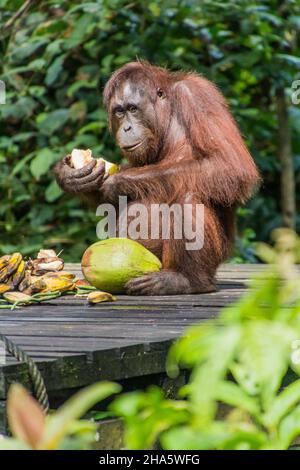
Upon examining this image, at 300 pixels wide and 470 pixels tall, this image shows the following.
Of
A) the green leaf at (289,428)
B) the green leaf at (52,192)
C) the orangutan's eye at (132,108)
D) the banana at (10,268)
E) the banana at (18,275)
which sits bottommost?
the green leaf at (52,192)

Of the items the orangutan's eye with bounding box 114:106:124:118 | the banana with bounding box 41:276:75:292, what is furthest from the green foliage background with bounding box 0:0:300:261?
the banana with bounding box 41:276:75:292

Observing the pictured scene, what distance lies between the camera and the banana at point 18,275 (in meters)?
4.44

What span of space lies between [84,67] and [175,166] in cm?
341

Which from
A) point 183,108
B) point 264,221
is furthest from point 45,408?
point 264,221

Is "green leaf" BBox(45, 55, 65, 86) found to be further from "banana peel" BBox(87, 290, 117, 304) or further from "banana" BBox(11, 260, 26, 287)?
"banana peel" BBox(87, 290, 117, 304)

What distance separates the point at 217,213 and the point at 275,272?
10.8ft

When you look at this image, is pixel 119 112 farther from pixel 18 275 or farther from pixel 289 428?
pixel 289 428

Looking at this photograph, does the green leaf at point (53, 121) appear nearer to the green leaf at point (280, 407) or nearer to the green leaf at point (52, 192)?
the green leaf at point (52, 192)

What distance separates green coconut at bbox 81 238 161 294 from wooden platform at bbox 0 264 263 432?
11cm

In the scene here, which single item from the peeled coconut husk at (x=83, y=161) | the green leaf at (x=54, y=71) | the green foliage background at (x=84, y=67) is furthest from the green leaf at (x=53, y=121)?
the peeled coconut husk at (x=83, y=161)

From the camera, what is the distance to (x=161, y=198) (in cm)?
466

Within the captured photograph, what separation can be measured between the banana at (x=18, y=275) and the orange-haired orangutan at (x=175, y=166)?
19.2 inches

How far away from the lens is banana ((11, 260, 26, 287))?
444 cm

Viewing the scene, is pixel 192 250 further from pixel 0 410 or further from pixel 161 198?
pixel 0 410
